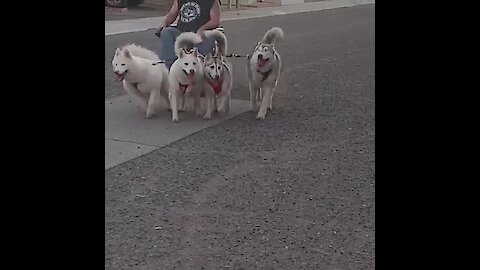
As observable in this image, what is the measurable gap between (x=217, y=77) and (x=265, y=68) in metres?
0.43

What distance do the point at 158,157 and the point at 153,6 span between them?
11966 millimetres

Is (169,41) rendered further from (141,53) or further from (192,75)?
(192,75)

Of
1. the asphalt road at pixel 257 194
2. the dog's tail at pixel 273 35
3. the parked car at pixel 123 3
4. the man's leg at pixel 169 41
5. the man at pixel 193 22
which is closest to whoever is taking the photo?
the asphalt road at pixel 257 194

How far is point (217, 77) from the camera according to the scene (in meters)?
5.28

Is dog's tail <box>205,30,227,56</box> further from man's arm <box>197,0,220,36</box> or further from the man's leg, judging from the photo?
the man's leg

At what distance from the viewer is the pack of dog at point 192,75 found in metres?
5.23

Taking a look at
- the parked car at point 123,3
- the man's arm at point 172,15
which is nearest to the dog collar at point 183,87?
the man's arm at point 172,15

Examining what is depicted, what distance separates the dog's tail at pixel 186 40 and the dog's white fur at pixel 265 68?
489 millimetres

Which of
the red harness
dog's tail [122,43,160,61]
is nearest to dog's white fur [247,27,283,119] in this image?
the red harness

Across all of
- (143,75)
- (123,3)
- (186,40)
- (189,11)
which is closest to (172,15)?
(189,11)

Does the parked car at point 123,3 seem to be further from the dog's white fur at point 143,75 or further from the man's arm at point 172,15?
the dog's white fur at point 143,75

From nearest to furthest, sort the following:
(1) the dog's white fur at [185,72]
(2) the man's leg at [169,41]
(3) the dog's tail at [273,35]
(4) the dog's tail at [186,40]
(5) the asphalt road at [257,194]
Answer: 1. (5) the asphalt road at [257,194]
2. (1) the dog's white fur at [185,72]
3. (4) the dog's tail at [186,40]
4. (3) the dog's tail at [273,35]
5. (2) the man's leg at [169,41]

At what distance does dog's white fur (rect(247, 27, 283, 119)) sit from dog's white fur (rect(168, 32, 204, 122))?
1.50 ft
